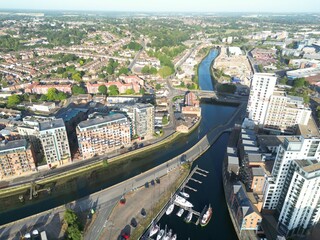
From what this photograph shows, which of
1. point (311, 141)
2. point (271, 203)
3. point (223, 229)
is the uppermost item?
point (311, 141)

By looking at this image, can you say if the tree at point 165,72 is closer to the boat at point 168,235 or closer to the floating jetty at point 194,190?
the floating jetty at point 194,190

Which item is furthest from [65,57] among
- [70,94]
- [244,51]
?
[244,51]

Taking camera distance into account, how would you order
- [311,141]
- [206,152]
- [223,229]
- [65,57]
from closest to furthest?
[311,141] < [223,229] < [206,152] < [65,57]

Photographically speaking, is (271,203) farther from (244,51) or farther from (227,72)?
(244,51)

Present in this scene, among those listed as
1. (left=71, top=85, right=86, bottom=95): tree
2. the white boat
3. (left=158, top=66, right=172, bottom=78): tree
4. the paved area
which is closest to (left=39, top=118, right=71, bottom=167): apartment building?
the paved area

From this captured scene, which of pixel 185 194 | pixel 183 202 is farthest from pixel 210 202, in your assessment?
pixel 183 202

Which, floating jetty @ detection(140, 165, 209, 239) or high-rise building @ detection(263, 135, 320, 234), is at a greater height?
high-rise building @ detection(263, 135, 320, 234)

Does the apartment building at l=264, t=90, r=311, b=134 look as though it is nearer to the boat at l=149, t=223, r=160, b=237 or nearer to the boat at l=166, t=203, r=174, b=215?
the boat at l=166, t=203, r=174, b=215
